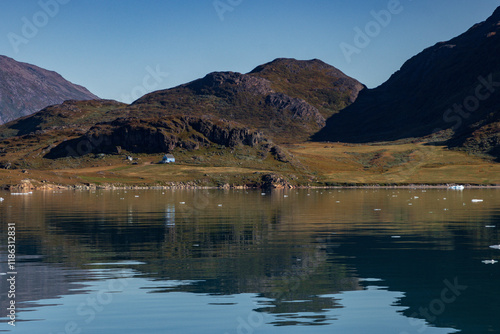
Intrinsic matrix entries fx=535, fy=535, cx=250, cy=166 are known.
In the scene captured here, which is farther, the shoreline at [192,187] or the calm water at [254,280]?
the shoreline at [192,187]

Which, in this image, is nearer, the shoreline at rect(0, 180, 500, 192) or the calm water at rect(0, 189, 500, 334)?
the calm water at rect(0, 189, 500, 334)

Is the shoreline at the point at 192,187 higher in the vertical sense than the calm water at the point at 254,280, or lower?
higher

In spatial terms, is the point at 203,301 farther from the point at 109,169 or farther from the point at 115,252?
the point at 109,169

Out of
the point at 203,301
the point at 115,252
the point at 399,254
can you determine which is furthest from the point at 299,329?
the point at 115,252

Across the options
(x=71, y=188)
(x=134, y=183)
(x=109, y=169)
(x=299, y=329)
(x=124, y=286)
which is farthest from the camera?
(x=109, y=169)

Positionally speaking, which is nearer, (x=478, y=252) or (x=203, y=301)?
(x=203, y=301)

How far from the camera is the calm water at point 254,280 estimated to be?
1764 cm

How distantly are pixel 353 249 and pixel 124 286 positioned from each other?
15.1 meters

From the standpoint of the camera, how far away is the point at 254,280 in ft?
77.3

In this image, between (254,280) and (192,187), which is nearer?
(254,280)

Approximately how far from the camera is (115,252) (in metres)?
31.8

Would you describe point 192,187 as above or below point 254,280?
above

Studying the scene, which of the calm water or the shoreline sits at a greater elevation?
the shoreline

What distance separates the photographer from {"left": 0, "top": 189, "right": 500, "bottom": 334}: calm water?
1764 cm
